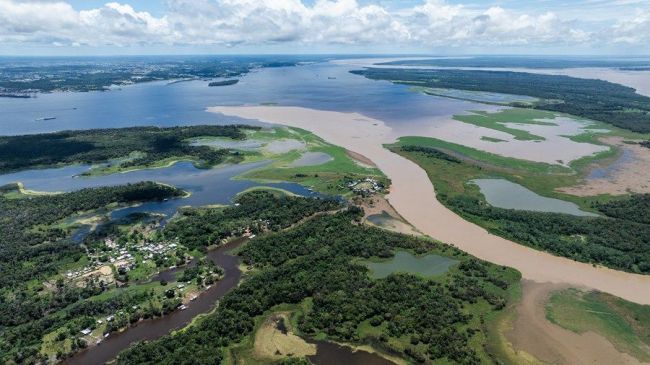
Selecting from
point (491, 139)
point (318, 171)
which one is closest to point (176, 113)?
point (318, 171)

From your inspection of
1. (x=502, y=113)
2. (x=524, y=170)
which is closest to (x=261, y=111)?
(x=502, y=113)

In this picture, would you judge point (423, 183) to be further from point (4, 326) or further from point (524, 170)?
point (4, 326)

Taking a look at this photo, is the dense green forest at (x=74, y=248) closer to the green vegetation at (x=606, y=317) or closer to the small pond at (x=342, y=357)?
the small pond at (x=342, y=357)

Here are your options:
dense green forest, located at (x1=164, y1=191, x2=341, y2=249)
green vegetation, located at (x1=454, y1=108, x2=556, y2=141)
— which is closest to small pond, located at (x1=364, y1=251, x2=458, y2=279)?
dense green forest, located at (x1=164, y1=191, x2=341, y2=249)

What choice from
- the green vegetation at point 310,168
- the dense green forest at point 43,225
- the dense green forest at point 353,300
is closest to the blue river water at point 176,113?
the green vegetation at point 310,168

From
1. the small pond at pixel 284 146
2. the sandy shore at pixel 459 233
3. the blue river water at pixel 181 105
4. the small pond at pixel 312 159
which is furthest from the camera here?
the blue river water at pixel 181 105

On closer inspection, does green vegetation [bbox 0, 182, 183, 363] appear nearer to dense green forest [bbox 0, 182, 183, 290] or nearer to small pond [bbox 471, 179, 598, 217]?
dense green forest [bbox 0, 182, 183, 290]
